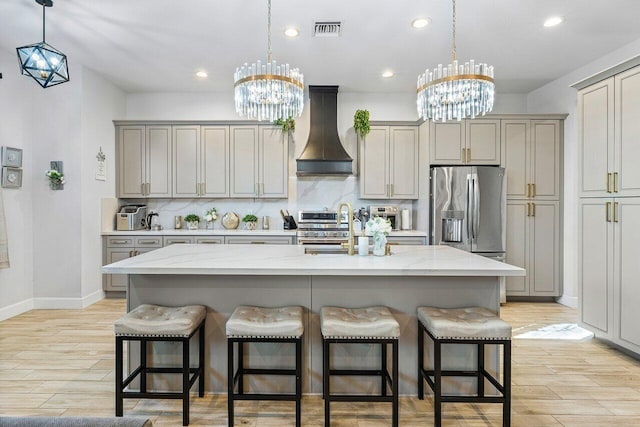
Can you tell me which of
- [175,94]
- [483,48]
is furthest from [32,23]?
[483,48]

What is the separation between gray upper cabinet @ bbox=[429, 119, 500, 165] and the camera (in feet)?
16.1

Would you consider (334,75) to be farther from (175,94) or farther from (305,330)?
(305,330)

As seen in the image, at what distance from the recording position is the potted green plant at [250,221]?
5.45 m

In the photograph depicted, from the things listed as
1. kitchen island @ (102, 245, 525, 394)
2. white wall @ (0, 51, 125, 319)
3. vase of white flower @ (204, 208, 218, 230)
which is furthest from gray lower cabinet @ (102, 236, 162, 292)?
kitchen island @ (102, 245, 525, 394)

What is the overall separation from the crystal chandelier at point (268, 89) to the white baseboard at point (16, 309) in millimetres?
3536

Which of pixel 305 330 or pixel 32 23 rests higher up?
pixel 32 23

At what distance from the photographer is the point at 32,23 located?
135 inches

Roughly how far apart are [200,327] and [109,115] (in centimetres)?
395

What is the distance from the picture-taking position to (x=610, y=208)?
334 cm

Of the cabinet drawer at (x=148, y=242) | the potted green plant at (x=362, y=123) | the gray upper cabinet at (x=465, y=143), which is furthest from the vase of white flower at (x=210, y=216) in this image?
the gray upper cabinet at (x=465, y=143)

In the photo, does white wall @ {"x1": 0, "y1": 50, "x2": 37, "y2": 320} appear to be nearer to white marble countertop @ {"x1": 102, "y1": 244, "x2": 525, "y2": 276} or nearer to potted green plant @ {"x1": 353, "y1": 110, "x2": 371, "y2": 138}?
white marble countertop @ {"x1": 102, "y1": 244, "x2": 525, "y2": 276}

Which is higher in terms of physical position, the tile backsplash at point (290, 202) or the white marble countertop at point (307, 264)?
the tile backsplash at point (290, 202)

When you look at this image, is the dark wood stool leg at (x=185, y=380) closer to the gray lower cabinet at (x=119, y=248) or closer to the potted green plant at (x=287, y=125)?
the gray lower cabinet at (x=119, y=248)

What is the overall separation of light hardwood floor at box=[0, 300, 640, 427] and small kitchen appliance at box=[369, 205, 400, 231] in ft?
7.39
